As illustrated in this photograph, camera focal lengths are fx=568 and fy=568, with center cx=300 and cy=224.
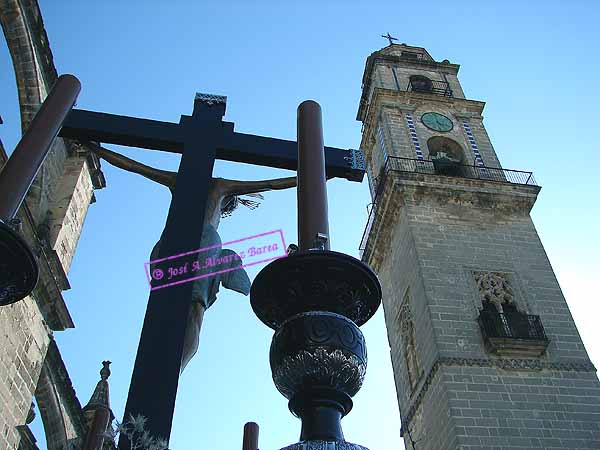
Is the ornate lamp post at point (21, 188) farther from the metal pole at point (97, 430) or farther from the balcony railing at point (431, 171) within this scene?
the balcony railing at point (431, 171)

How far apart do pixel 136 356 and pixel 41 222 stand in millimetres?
8960

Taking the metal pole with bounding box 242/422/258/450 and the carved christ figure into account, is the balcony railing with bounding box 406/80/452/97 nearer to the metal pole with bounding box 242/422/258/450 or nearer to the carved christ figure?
the metal pole with bounding box 242/422/258/450

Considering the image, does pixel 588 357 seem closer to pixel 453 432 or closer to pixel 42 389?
pixel 453 432

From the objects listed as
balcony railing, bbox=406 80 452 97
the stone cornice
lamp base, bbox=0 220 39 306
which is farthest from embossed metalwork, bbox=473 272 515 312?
lamp base, bbox=0 220 39 306

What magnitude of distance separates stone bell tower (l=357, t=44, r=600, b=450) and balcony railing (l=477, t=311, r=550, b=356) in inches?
1.1

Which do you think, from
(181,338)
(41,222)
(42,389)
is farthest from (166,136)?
(42,389)

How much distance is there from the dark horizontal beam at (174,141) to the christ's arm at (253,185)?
92 mm

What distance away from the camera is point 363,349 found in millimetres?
1834

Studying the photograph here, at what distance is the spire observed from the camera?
11415mm

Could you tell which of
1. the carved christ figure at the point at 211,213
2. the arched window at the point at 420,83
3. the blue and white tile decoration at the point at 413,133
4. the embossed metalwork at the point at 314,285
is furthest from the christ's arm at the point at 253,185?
the arched window at the point at 420,83

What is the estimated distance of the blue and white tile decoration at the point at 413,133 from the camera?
19.8 m

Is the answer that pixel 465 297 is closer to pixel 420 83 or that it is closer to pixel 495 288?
pixel 495 288

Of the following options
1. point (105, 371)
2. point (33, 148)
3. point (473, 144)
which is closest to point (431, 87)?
point (473, 144)

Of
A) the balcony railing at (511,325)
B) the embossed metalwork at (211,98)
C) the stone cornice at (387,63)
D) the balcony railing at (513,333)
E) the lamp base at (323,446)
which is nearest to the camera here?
the lamp base at (323,446)
